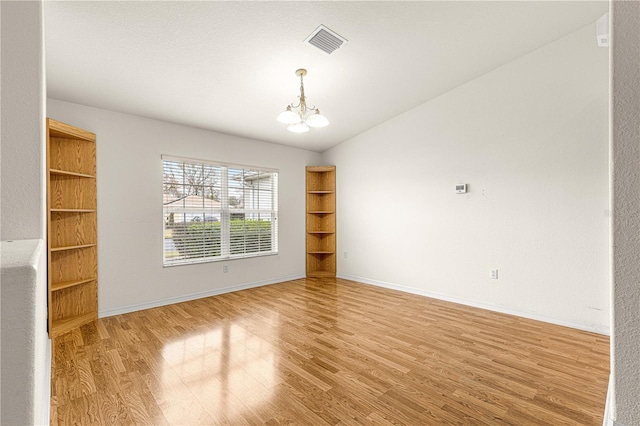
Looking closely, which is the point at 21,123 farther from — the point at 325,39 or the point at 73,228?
the point at 73,228

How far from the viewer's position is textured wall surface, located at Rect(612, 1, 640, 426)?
0.69 m

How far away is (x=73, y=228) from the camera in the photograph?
10.8 feet

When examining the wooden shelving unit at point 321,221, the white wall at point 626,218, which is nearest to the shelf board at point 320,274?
the wooden shelving unit at point 321,221

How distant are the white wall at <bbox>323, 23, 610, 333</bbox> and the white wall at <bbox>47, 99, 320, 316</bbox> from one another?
2741 mm

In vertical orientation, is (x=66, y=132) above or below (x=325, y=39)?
below

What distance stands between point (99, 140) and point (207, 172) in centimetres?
137

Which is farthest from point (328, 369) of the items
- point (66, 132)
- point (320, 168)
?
point (320, 168)

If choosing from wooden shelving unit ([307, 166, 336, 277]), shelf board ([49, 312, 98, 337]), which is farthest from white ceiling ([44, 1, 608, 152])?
shelf board ([49, 312, 98, 337])

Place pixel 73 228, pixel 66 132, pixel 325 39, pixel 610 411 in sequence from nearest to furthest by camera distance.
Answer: pixel 610 411 → pixel 325 39 → pixel 66 132 → pixel 73 228

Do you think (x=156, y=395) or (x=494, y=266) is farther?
(x=494, y=266)

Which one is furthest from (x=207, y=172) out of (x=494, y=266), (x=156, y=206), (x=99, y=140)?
(x=494, y=266)

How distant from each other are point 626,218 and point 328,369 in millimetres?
2146

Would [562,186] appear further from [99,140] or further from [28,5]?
[99,140]

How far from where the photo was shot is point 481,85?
3801 millimetres
